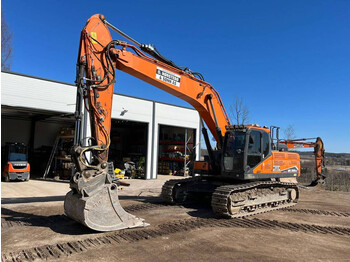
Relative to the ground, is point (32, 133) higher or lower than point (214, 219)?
higher

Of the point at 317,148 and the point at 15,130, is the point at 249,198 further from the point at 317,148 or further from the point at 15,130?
the point at 15,130

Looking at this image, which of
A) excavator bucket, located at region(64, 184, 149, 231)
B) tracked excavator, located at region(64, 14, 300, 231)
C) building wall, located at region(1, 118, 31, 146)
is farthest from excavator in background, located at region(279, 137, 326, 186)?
building wall, located at region(1, 118, 31, 146)

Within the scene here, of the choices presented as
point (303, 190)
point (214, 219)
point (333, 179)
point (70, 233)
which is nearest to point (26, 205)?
point (70, 233)

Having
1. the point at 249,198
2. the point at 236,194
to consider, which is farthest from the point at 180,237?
the point at 249,198

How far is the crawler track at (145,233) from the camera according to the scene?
548cm

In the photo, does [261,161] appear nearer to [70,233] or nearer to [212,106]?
[212,106]

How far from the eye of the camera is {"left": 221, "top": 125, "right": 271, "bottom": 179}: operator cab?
30.7 ft

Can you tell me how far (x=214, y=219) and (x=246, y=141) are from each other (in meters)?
2.68

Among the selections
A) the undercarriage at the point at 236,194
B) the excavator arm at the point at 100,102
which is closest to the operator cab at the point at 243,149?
the undercarriage at the point at 236,194

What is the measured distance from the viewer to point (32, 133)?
85.6 ft

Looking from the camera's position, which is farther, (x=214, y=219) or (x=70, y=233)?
(x=214, y=219)

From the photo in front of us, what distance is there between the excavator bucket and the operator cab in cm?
396

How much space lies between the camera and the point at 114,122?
2625 centimetres

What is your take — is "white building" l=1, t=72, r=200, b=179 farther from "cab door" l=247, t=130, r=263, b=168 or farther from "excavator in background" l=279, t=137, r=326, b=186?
"cab door" l=247, t=130, r=263, b=168
